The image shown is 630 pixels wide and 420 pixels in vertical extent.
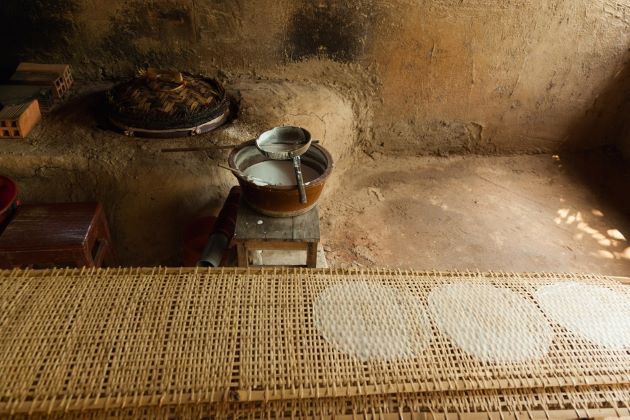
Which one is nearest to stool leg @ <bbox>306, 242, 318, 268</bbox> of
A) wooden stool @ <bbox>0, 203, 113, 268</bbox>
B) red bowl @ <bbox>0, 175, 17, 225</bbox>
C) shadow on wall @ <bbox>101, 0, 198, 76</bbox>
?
wooden stool @ <bbox>0, 203, 113, 268</bbox>

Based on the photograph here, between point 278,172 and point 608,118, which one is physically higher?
point 278,172

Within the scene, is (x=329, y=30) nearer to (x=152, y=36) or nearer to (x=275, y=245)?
(x=152, y=36)

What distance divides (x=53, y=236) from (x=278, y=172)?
1.53m

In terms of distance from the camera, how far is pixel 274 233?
266 centimetres

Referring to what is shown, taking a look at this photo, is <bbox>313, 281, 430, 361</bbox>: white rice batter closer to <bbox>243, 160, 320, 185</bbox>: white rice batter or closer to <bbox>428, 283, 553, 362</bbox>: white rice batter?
<bbox>428, 283, 553, 362</bbox>: white rice batter

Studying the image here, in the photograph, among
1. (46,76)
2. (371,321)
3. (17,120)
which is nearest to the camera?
(371,321)

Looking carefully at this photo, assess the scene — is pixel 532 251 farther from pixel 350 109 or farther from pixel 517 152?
pixel 350 109

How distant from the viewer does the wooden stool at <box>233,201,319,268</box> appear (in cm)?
264

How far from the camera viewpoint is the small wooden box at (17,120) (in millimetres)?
3391

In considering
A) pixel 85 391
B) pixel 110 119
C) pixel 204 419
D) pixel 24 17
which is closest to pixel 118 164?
pixel 110 119

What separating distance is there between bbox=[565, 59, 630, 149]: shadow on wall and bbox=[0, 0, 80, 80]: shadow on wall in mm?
5754

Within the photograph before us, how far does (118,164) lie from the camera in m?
3.40

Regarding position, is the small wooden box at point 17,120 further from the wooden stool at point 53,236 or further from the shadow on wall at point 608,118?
the shadow on wall at point 608,118

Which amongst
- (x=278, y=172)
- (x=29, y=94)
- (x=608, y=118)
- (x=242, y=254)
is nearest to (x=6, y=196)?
(x=29, y=94)
